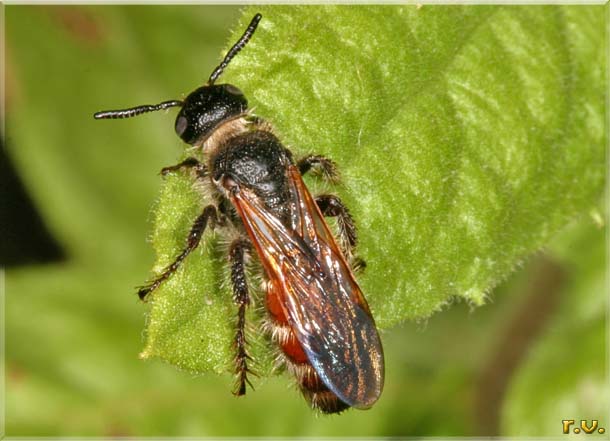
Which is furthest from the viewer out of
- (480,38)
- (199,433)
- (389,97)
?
(199,433)

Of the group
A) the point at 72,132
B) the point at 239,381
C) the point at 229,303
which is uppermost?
the point at 72,132

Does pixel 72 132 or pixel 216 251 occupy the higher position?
pixel 72 132

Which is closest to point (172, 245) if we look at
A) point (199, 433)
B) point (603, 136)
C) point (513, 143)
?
point (513, 143)

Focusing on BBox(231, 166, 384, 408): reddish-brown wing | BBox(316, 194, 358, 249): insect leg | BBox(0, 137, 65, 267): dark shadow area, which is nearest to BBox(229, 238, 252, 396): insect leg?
BBox(231, 166, 384, 408): reddish-brown wing

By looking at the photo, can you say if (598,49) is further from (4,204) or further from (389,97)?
(4,204)

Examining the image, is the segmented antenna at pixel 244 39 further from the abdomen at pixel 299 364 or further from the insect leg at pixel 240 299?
the abdomen at pixel 299 364

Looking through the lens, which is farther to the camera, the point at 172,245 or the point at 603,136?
the point at 603,136
